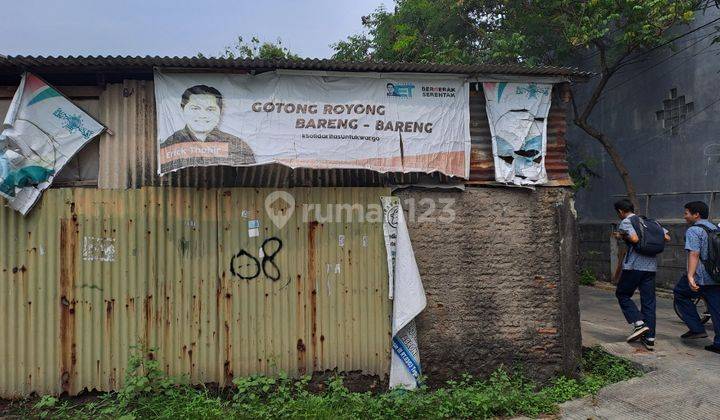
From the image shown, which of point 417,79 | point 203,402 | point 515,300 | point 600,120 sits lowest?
point 203,402

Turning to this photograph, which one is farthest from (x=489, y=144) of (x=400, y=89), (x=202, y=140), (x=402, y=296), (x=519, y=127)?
(x=202, y=140)

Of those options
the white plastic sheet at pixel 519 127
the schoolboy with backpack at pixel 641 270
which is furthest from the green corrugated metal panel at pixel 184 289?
the schoolboy with backpack at pixel 641 270

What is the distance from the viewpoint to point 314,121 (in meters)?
5.27

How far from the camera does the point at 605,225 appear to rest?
563 inches

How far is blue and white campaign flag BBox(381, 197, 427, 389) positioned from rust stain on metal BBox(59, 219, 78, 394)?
3.06m

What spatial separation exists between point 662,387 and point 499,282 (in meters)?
1.86

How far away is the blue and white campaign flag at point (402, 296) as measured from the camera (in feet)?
17.2

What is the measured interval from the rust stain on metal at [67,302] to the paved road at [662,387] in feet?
15.4

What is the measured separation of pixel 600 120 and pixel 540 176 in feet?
35.0

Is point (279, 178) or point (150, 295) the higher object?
point (279, 178)

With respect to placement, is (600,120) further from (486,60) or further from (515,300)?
(515,300)

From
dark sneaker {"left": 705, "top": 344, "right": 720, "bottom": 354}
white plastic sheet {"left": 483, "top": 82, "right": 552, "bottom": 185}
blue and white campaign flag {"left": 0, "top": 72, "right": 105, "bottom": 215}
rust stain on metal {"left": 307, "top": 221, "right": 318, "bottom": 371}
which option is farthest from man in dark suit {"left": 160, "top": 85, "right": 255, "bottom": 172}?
dark sneaker {"left": 705, "top": 344, "right": 720, "bottom": 354}

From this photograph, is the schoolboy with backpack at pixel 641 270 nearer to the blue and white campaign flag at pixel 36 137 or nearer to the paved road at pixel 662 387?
the paved road at pixel 662 387

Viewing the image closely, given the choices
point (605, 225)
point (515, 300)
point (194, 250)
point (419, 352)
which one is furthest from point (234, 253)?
point (605, 225)
